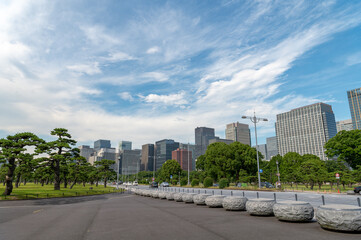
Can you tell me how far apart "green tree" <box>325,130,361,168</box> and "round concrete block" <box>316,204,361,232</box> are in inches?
2391

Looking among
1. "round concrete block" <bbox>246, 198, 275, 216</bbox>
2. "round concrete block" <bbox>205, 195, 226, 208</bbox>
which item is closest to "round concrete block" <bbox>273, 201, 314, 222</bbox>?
"round concrete block" <bbox>246, 198, 275, 216</bbox>

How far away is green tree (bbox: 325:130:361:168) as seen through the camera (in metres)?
59.3

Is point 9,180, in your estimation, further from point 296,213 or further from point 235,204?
point 296,213

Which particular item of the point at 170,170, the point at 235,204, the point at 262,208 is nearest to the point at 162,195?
the point at 235,204

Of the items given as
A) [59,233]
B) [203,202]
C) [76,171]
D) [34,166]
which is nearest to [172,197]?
[203,202]

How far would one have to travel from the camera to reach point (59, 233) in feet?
32.7

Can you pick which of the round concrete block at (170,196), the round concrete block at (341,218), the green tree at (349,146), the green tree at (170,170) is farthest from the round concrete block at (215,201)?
the green tree at (170,170)

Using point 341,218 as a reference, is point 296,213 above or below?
below

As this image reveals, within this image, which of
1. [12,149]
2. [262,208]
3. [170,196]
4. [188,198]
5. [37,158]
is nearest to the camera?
[262,208]

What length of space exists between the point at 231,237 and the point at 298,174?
6123cm

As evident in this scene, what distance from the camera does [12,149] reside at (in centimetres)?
3391

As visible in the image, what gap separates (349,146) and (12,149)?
239 feet

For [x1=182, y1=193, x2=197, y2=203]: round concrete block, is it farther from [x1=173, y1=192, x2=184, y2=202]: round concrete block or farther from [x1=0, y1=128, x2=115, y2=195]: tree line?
[x1=0, y1=128, x2=115, y2=195]: tree line

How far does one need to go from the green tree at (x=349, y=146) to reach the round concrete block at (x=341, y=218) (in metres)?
60.7
